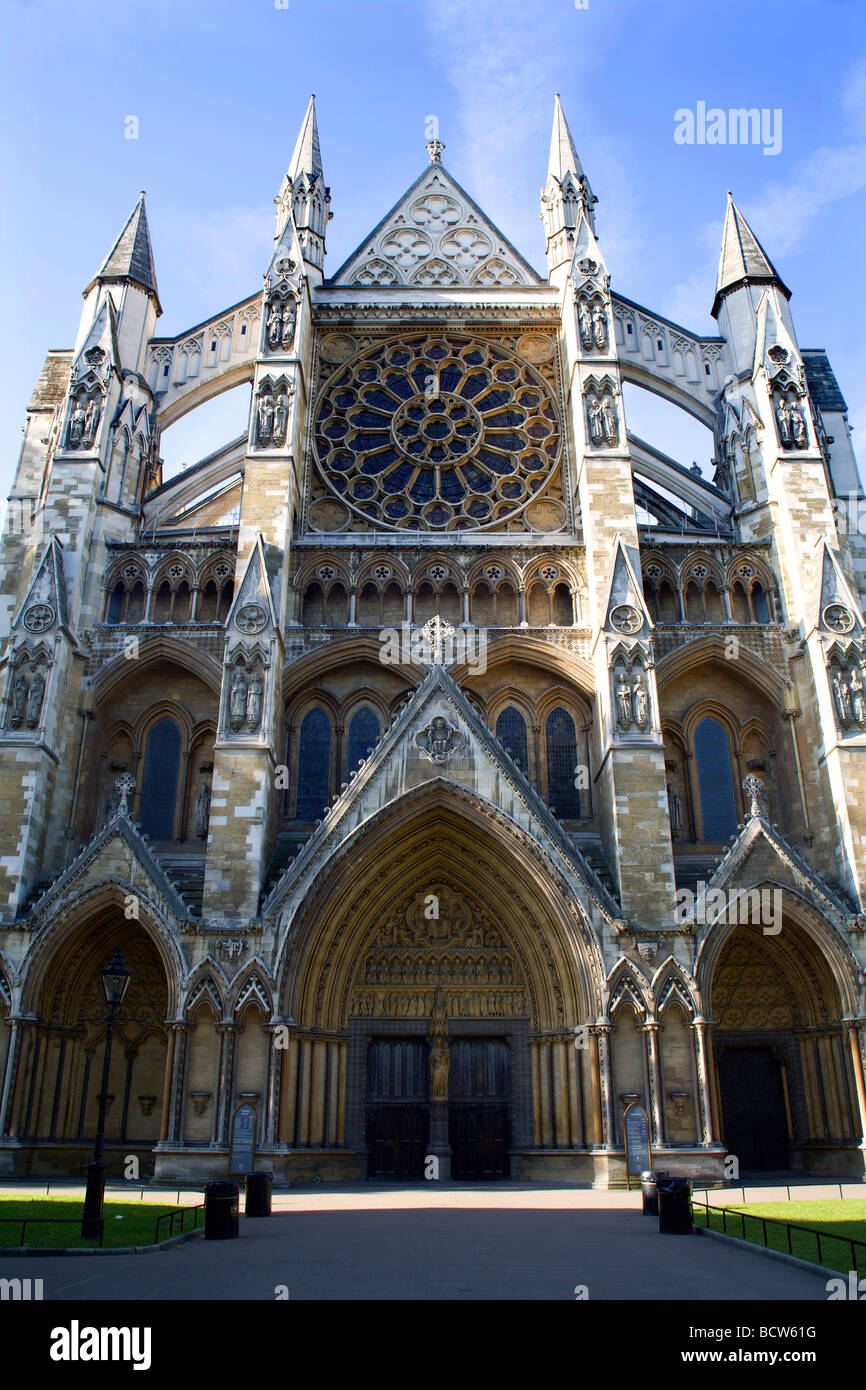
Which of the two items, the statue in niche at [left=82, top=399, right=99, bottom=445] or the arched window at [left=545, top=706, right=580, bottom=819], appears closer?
the arched window at [left=545, top=706, right=580, bottom=819]

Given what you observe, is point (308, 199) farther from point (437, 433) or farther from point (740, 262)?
point (740, 262)

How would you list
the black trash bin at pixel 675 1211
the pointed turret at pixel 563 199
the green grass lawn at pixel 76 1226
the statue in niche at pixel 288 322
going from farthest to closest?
the pointed turret at pixel 563 199 < the statue in niche at pixel 288 322 < the black trash bin at pixel 675 1211 < the green grass lawn at pixel 76 1226

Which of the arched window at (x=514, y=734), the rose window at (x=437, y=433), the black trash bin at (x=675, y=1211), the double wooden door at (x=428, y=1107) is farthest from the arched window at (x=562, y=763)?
the black trash bin at (x=675, y=1211)

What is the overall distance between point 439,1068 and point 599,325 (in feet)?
61.6

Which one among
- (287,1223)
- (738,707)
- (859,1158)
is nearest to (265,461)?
(738,707)

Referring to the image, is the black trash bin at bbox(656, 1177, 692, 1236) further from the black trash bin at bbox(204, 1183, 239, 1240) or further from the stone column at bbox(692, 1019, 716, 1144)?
the stone column at bbox(692, 1019, 716, 1144)

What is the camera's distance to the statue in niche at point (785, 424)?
25891mm

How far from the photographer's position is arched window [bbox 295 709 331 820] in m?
24.0

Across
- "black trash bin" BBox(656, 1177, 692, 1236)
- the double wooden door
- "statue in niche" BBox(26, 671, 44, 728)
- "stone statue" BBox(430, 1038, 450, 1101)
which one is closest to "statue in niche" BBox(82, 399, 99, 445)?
"statue in niche" BBox(26, 671, 44, 728)

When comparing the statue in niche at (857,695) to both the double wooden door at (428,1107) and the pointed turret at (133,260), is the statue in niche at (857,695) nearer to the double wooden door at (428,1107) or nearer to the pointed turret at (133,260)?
the double wooden door at (428,1107)

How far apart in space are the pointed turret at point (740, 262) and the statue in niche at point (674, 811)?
48.5 ft

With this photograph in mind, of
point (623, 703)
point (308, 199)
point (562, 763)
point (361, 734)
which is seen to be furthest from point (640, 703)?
point (308, 199)

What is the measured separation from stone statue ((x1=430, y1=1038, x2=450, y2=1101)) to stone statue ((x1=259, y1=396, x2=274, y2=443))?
14884mm

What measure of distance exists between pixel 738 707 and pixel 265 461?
12.9 m
